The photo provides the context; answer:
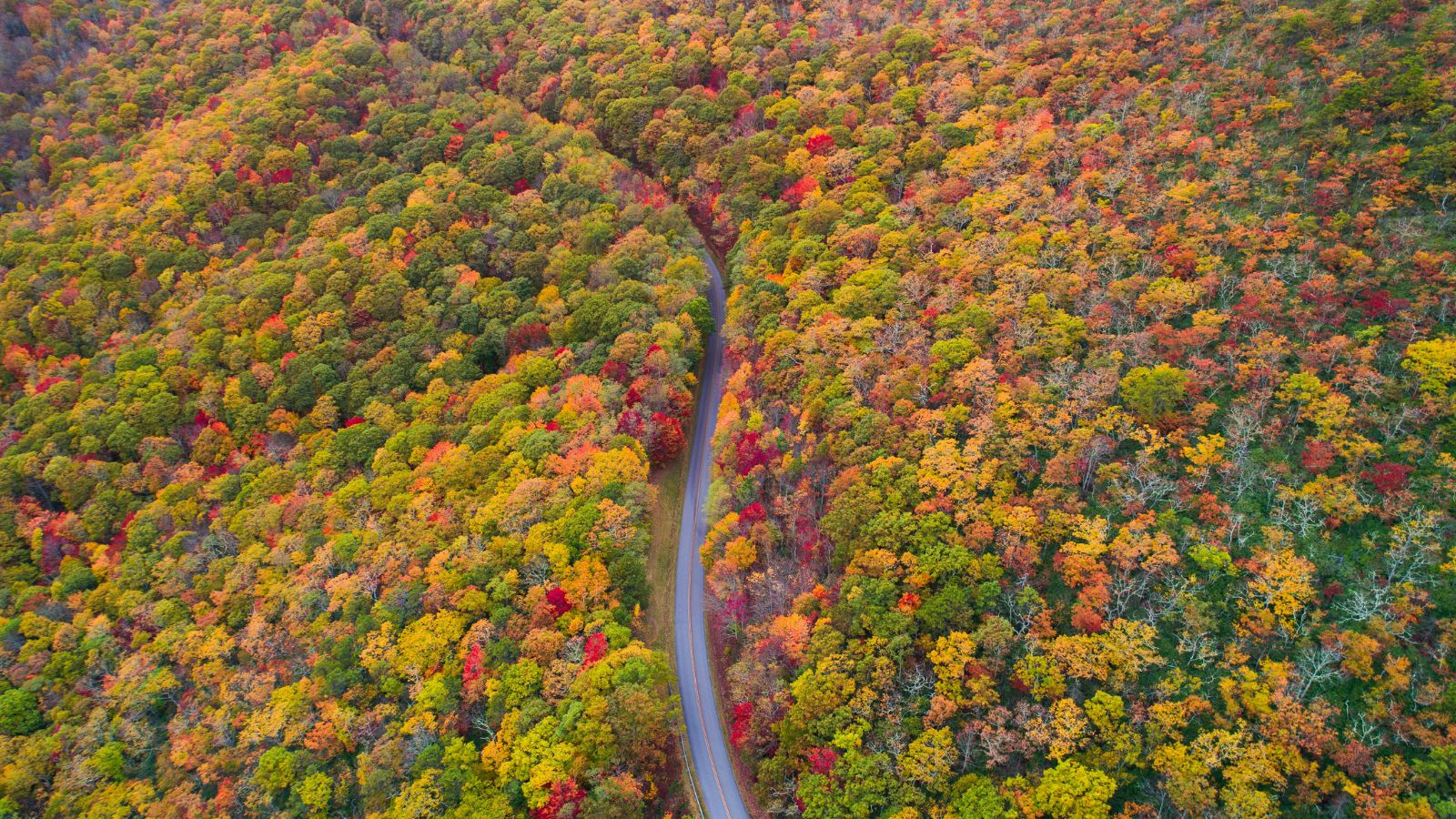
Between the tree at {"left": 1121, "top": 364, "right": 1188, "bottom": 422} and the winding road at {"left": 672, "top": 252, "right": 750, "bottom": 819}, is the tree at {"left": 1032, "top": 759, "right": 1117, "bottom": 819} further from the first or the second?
the tree at {"left": 1121, "top": 364, "right": 1188, "bottom": 422}

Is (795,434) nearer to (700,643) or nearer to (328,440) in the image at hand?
(700,643)

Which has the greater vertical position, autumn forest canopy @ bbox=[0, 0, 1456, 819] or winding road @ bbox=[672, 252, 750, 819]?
autumn forest canopy @ bbox=[0, 0, 1456, 819]

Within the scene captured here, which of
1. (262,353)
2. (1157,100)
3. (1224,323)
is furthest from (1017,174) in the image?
(262,353)

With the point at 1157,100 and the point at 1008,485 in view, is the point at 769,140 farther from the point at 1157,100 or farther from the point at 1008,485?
the point at 1008,485

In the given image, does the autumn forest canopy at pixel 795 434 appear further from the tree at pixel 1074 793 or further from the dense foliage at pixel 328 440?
the dense foliage at pixel 328 440

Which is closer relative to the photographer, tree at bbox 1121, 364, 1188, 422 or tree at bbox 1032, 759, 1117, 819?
tree at bbox 1032, 759, 1117, 819

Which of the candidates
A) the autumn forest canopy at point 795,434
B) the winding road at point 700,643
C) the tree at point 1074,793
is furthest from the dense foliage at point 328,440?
the tree at point 1074,793

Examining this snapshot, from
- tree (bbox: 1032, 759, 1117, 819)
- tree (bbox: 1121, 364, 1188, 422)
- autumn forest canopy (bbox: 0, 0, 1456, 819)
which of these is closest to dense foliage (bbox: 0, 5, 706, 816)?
autumn forest canopy (bbox: 0, 0, 1456, 819)
